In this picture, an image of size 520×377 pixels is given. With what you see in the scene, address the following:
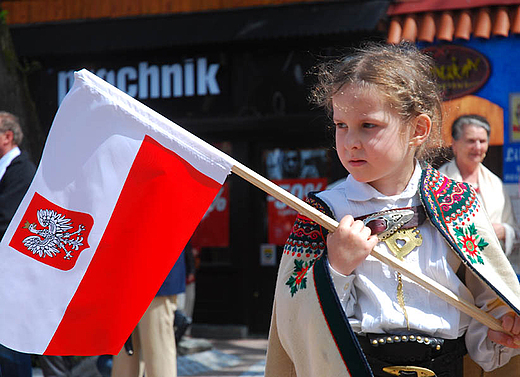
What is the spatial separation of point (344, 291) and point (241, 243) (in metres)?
6.20

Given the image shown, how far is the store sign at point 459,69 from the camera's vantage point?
277 inches

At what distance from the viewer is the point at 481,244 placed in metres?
2.25

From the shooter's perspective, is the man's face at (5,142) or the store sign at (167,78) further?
the store sign at (167,78)

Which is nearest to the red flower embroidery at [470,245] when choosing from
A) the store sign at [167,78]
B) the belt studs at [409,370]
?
the belt studs at [409,370]

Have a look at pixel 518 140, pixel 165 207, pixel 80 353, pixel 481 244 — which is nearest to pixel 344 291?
pixel 481 244

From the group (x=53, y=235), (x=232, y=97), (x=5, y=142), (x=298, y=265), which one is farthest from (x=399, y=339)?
(x=232, y=97)

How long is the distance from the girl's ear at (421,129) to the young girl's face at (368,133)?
0.17 ft

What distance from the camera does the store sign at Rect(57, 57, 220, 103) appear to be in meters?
8.12

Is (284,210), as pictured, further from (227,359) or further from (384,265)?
(384,265)

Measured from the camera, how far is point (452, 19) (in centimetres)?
704

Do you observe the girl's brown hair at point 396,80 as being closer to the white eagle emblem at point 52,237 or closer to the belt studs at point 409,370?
the belt studs at point 409,370

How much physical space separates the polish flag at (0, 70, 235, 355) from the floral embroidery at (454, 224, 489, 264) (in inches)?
30.4

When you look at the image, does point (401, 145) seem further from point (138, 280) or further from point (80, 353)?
point (80, 353)

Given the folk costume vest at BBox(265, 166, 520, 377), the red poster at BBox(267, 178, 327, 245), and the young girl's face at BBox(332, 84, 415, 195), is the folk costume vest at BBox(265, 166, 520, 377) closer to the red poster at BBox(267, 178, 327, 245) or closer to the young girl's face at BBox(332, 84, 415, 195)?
the young girl's face at BBox(332, 84, 415, 195)
